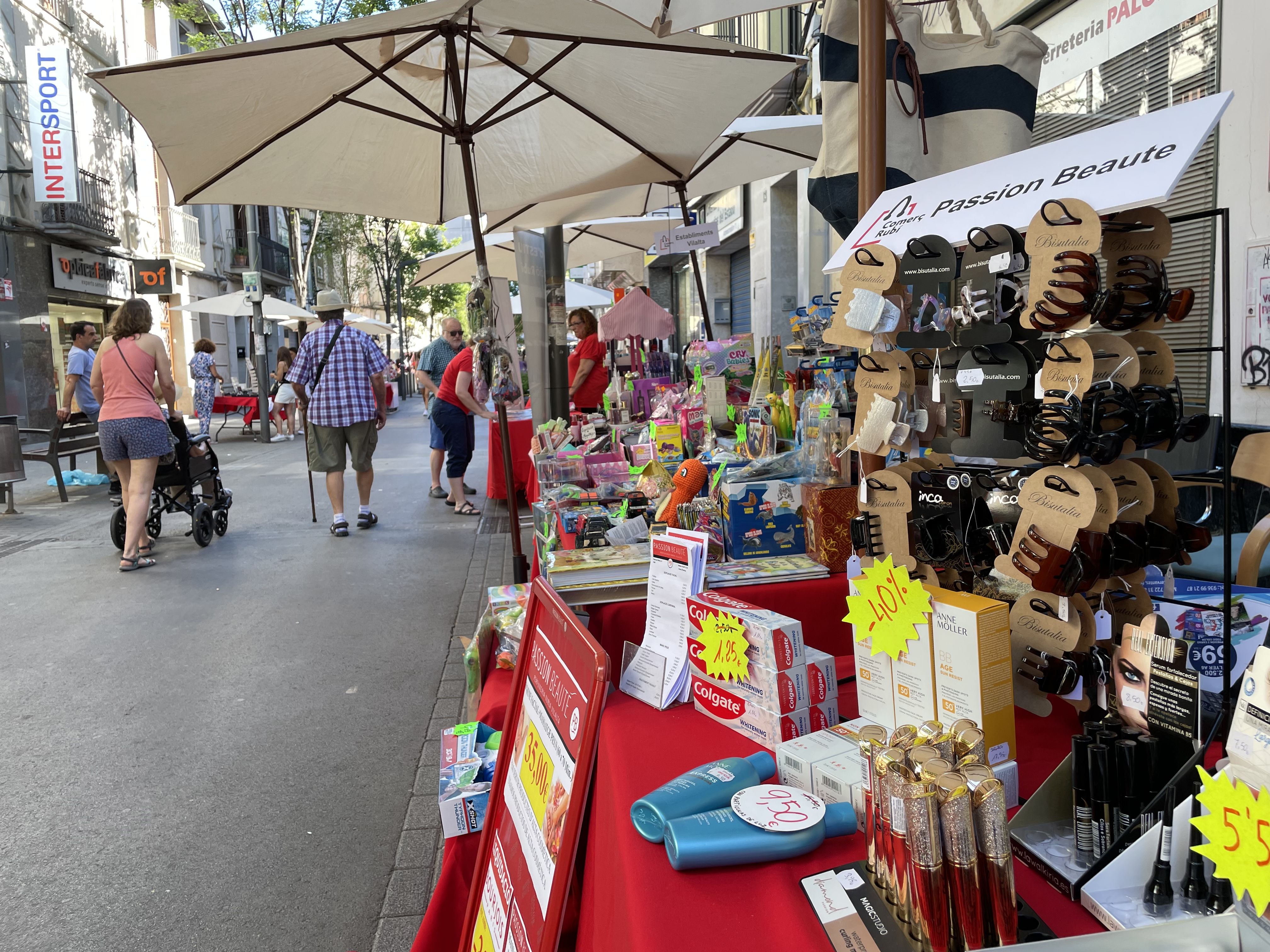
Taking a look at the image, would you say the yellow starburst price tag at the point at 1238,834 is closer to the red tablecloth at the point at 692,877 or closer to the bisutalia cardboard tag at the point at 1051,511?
the red tablecloth at the point at 692,877

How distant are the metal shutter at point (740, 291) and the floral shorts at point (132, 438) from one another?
10.2m

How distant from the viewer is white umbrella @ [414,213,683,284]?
9617mm

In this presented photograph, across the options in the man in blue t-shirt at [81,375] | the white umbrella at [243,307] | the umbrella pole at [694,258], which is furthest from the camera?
the white umbrella at [243,307]

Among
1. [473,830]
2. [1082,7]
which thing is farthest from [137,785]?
[1082,7]

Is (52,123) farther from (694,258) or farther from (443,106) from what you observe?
(443,106)

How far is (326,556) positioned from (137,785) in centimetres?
376

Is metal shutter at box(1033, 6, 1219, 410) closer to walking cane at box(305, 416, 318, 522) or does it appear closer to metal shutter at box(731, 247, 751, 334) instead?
walking cane at box(305, 416, 318, 522)

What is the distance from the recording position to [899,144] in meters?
2.44

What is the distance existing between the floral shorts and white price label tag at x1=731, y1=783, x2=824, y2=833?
21.2ft

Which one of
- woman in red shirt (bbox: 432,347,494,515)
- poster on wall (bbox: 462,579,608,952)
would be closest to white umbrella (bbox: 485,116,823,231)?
woman in red shirt (bbox: 432,347,494,515)

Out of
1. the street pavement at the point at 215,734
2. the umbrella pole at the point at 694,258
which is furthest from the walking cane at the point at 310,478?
the umbrella pole at the point at 694,258

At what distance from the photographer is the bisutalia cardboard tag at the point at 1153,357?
1.39m

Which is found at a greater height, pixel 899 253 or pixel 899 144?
pixel 899 144

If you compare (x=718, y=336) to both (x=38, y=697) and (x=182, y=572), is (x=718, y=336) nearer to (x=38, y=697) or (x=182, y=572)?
(x=182, y=572)
